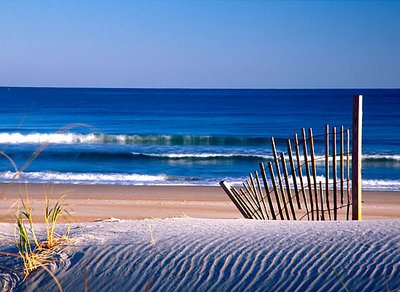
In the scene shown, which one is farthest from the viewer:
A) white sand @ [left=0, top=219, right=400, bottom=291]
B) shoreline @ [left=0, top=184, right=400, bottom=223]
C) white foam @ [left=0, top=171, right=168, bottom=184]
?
white foam @ [left=0, top=171, right=168, bottom=184]

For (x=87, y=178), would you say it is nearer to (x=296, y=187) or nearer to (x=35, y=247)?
(x=296, y=187)

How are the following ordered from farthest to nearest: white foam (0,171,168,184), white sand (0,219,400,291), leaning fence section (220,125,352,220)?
white foam (0,171,168,184)
leaning fence section (220,125,352,220)
white sand (0,219,400,291)

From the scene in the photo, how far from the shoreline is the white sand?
5.12 meters

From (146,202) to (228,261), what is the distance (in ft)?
24.3

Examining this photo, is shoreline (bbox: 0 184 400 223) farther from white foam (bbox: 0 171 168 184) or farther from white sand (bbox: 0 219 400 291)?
white sand (bbox: 0 219 400 291)

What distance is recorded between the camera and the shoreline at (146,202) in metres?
8.66

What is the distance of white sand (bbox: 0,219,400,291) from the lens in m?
2.39

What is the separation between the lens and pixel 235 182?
1276 centimetres

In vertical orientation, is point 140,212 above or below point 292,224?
below

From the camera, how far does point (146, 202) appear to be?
9898 millimetres

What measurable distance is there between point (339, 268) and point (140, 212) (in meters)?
6.71

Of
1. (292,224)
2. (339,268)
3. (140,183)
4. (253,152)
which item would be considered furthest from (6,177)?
(339,268)

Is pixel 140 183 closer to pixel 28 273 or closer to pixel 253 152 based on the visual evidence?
pixel 253 152

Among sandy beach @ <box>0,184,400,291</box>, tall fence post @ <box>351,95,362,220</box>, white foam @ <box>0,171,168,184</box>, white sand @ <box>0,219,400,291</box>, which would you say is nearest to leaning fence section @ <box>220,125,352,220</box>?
tall fence post @ <box>351,95,362,220</box>
